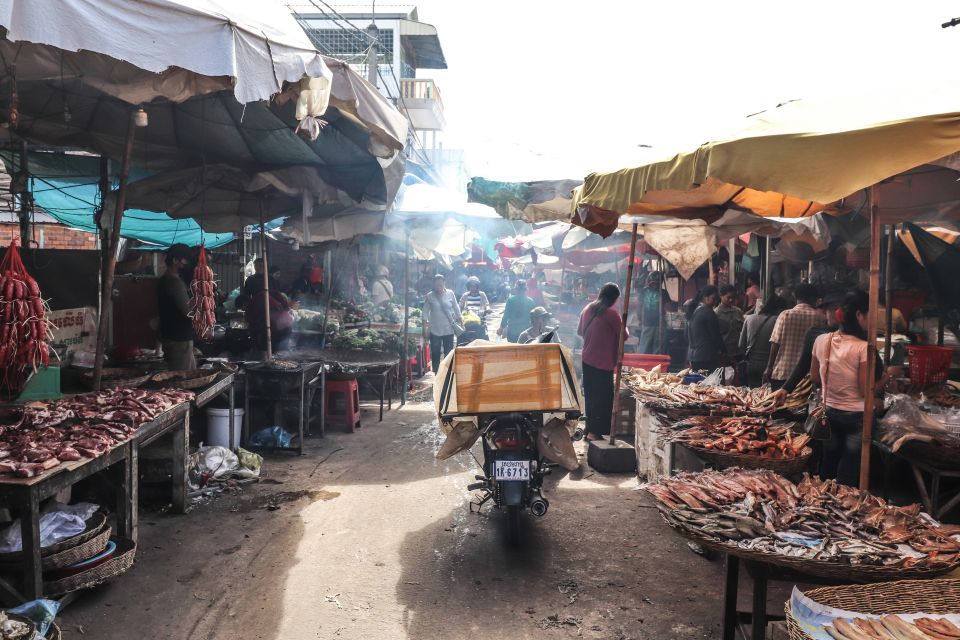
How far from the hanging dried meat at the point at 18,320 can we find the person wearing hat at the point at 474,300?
1423cm

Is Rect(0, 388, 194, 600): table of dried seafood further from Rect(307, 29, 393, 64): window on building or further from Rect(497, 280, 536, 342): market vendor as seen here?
Rect(307, 29, 393, 64): window on building

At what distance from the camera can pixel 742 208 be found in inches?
281

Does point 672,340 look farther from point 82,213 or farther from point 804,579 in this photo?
point 82,213

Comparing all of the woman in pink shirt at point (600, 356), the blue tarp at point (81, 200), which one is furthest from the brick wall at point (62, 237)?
the woman in pink shirt at point (600, 356)

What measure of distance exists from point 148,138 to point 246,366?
10.5ft

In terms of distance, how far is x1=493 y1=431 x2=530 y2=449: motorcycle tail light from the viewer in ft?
19.0

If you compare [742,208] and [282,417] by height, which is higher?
[742,208]

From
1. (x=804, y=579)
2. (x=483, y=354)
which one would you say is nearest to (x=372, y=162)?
(x=483, y=354)

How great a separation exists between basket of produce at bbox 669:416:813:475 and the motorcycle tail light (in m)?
1.31

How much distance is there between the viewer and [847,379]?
206 inches

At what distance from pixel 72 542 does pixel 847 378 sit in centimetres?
575

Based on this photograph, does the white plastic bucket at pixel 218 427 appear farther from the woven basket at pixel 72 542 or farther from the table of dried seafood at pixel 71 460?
the woven basket at pixel 72 542

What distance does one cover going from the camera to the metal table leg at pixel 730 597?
12.5 feet

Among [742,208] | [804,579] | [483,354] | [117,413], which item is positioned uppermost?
[742,208]
